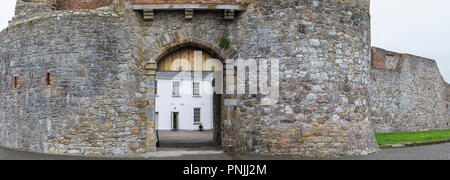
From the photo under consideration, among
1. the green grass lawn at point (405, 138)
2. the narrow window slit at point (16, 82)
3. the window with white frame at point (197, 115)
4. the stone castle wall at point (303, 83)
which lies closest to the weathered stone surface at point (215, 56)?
the stone castle wall at point (303, 83)

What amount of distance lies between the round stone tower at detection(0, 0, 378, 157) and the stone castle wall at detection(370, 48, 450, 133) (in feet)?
25.8

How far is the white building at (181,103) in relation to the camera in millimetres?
30875

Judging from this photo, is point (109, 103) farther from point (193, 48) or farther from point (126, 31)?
point (193, 48)

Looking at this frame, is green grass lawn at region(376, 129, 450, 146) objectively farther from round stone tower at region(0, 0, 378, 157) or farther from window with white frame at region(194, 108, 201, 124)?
window with white frame at region(194, 108, 201, 124)

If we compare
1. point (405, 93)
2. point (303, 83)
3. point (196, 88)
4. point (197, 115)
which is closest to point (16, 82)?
point (303, 83)

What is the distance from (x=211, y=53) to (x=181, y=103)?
20.4m

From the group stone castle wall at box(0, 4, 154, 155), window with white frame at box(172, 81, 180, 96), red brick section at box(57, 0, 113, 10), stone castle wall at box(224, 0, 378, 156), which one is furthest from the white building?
stone castle wall at box(224, 0, 378, 156)

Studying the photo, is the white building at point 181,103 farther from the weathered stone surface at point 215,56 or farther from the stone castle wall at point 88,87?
the stone castle wall at point 88,87

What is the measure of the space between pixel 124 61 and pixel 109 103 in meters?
1.24

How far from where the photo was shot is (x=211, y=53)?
11359mm

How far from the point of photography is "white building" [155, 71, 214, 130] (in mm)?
30875

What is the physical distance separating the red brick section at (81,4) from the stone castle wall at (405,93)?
478 inches

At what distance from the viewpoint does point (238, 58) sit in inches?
429

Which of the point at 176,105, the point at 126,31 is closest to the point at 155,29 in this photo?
the point at 126,31
